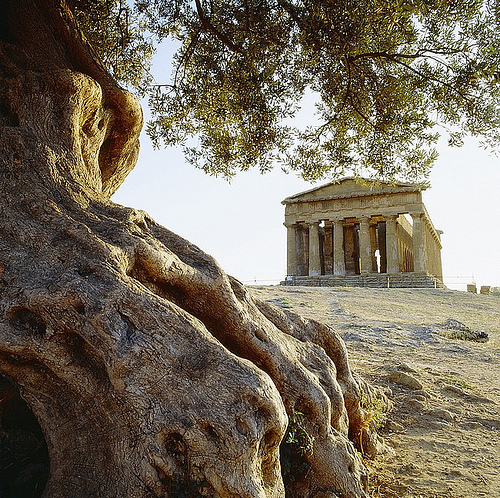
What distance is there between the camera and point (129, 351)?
2.66m

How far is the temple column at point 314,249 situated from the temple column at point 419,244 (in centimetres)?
749

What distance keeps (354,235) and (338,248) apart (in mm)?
4384

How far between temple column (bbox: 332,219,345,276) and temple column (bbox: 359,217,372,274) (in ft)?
4.82

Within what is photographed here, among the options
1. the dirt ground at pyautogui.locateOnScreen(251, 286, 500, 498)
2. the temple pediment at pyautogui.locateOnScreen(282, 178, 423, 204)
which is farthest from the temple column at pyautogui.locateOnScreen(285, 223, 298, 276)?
the dirt ground at pyautogui.locateOnScreen(251, 286, 500, 498)

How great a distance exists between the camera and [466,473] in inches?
159

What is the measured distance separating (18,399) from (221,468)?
172 centimetres

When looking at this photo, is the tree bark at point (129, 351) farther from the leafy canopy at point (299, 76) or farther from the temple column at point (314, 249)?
the temple column at point (314, 249)

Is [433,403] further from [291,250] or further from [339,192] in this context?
[291,250]

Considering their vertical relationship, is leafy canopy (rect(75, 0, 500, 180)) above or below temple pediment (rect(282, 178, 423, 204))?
below

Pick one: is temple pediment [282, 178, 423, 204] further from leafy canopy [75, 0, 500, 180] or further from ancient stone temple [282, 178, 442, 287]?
leafy canopy [75, 0, 500, 180]

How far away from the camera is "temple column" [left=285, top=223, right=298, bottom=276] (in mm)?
41875

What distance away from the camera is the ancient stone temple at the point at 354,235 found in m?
37.2

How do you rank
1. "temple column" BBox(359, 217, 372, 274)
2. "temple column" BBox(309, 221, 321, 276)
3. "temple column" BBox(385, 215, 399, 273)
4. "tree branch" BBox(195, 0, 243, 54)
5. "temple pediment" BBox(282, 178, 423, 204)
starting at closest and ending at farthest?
"tree branch" BBox(195, 0, 243, 54)
"temple pediment" BBox(282, 178, 423, 204)
"temple column" BBox(385, 215, 399, 273)
"temple column" BBox(359, 217, 372, 274)
"temple column" BBox(309, 221, 321, 276)

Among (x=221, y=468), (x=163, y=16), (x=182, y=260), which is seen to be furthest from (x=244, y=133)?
(x=221, y=468)
